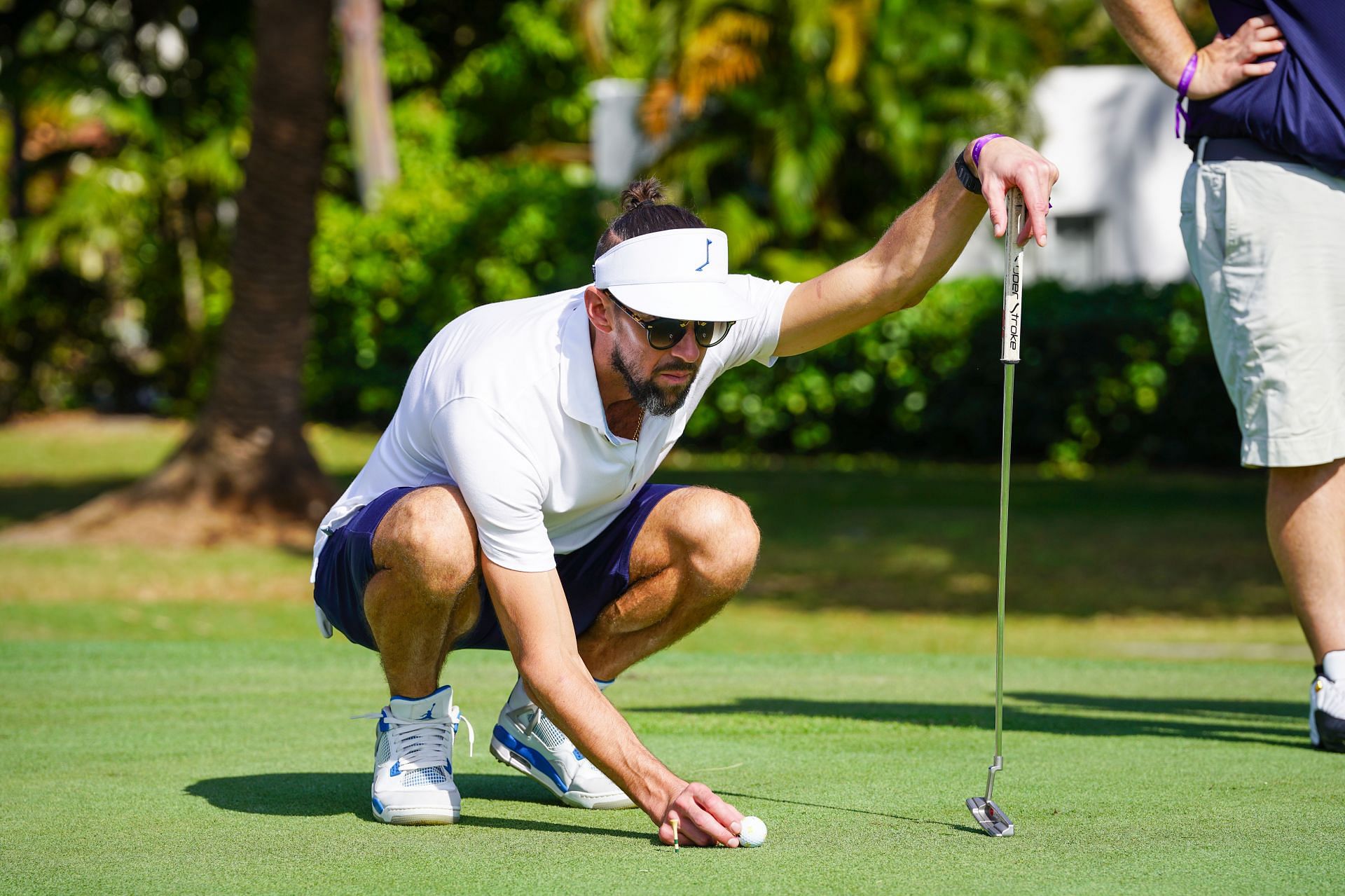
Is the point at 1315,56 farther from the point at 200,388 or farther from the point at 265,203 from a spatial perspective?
the point at 200,388

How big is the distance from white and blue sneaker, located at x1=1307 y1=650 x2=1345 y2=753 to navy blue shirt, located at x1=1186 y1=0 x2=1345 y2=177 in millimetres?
1324

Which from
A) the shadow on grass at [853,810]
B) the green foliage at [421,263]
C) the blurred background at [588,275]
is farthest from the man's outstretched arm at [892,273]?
the green foliage at [421,263]

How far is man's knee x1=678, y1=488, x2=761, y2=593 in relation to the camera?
3979 mm

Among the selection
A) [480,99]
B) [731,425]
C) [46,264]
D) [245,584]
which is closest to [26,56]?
[46,264]

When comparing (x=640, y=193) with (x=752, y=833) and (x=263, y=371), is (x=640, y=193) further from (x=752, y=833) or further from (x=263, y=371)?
(x=263, y=371)

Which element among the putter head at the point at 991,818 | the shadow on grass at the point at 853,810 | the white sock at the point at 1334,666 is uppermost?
the white sock at the point at 1334,666

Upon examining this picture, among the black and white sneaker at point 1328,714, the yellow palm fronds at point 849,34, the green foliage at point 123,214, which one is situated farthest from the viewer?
the green foliage at point 123,214

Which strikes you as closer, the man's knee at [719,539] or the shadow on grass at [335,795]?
the shadow on grass at [335,795]

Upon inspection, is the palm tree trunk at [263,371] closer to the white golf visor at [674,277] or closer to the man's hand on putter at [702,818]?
the white golf visor at [674,277]

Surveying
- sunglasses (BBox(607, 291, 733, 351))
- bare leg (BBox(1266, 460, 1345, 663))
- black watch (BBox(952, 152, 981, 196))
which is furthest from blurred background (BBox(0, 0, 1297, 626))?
black watch (BBox(952, 152, 981, 196))

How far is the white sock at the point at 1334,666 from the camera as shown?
4320 mm

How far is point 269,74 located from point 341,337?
8754mm

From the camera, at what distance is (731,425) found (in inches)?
693

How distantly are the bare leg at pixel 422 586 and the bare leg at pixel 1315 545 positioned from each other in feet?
7.36
